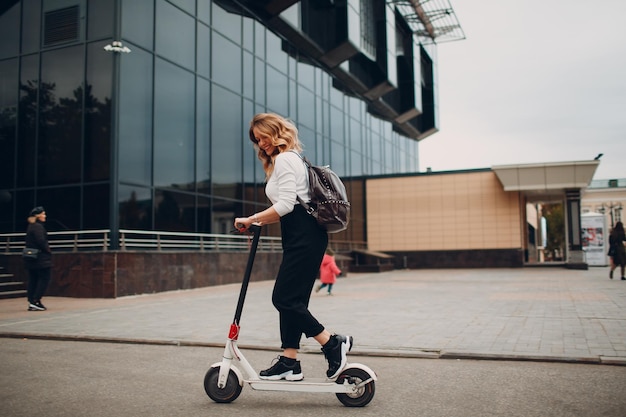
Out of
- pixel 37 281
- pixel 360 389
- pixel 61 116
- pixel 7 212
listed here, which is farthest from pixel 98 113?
pixel 360 389

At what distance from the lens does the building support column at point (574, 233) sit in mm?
28859

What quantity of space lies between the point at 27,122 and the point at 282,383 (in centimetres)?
1609

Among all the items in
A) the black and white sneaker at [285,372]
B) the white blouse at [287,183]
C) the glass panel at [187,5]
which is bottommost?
the black and white sneaker at [285,372]

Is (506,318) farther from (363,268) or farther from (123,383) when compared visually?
(363,268)

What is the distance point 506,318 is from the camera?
8.54 meters

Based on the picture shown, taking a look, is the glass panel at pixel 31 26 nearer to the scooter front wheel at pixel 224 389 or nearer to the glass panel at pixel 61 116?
the glass panel at pixel 61 116

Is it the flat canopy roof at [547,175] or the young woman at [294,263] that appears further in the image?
the flat canopy roof at [547,175]

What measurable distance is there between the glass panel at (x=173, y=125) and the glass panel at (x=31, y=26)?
3646mm

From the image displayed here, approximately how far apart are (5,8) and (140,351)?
52.2 feet

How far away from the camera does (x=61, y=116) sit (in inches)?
658

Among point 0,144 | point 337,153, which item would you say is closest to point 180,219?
point 0,144

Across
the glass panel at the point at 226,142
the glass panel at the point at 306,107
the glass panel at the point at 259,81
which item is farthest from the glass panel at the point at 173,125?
the glass panel at the point at 306,107

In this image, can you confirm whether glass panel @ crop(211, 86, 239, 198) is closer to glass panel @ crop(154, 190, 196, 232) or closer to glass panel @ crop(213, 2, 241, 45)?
glass panel @ crop(154, 190, 196, 232)

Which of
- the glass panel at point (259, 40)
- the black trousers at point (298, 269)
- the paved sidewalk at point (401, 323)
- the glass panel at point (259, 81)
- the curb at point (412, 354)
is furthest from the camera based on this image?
the glass panel at point (259, 40)
